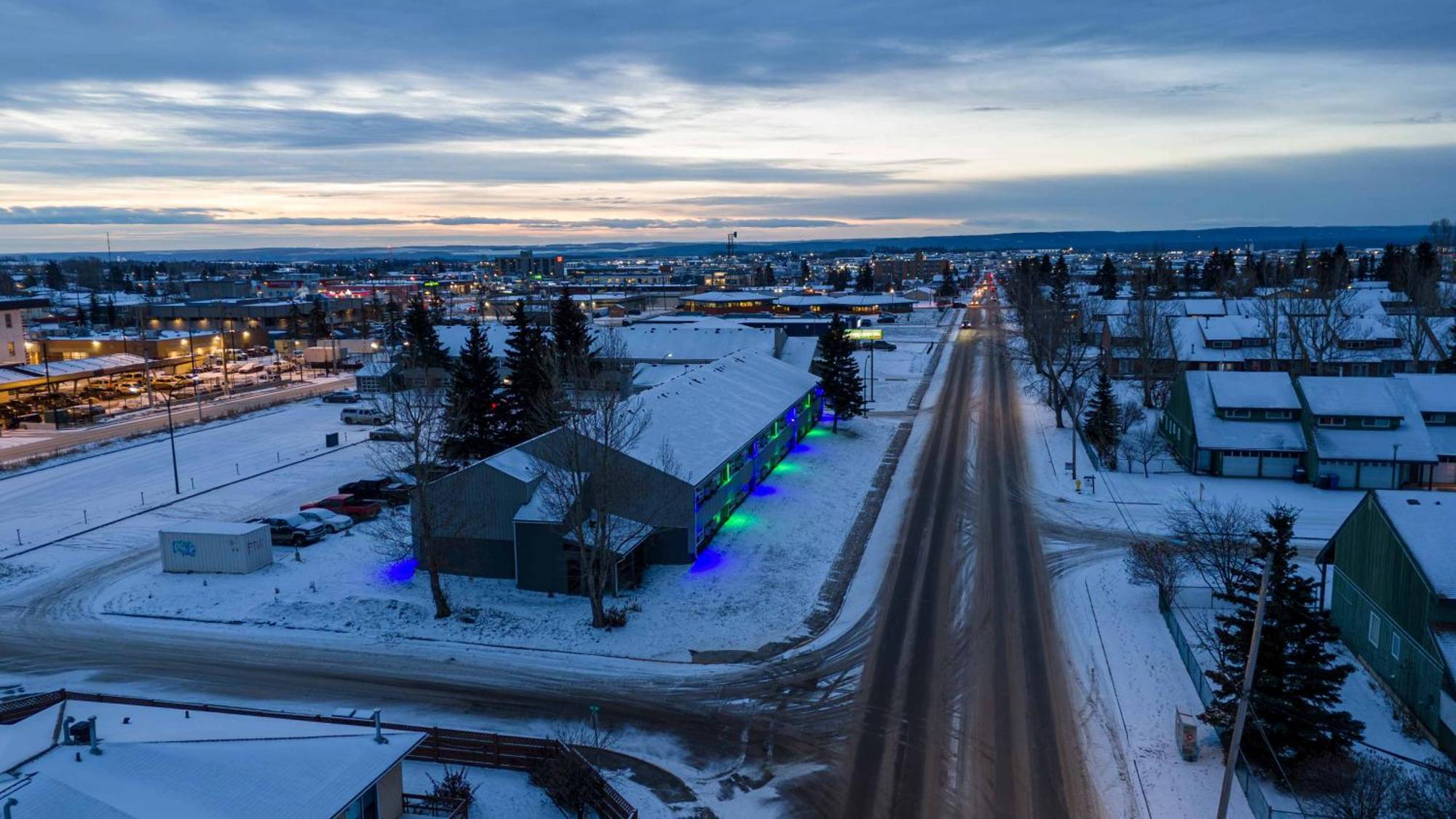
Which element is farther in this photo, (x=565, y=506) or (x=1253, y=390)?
(x=1253, y=390)

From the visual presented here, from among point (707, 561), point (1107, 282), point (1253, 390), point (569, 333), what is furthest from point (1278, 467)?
point (1107, 282)

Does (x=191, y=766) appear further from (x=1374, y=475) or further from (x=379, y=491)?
(x=1374, y=475)

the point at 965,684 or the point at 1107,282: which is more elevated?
the point at 1107,282

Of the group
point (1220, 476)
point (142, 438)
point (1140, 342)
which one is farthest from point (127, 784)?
point (1140, 342)

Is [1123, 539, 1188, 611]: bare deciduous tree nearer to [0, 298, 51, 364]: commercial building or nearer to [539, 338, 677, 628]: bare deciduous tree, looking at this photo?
[539, 338, 677, 628]: bare deciduous tree

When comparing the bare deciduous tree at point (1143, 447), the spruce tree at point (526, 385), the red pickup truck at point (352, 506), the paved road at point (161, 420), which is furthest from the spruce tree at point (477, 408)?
the bare deciduous tree at point (1143, 447)

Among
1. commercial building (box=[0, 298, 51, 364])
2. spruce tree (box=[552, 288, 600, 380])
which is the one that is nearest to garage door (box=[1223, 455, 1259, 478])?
spruce tree (box=[552, 288, 600, 380])

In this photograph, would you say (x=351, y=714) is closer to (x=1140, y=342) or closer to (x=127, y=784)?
(x=127, y=784)
